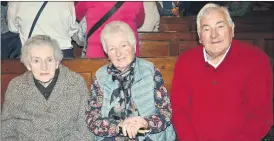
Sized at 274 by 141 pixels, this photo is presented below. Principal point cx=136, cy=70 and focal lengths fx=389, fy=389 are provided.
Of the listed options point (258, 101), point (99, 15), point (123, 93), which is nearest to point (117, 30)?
point (123, 93)

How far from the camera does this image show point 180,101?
2.90 metres

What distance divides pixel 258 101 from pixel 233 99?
0.17m

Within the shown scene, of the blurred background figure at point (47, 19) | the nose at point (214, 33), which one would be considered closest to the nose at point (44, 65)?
the blurred background figure at point (47, 19)

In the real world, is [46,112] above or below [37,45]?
below

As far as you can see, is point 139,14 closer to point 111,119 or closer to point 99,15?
point 99,15

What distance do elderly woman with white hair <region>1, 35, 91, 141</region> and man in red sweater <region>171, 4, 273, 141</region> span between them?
2.64 ft

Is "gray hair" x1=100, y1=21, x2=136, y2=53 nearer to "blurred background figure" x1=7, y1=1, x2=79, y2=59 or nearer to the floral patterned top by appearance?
the floral patterned top

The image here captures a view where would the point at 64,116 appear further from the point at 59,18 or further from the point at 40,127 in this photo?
the point at 59,18

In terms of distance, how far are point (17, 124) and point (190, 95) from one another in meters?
→ 1.31

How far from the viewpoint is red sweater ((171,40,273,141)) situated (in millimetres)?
2705

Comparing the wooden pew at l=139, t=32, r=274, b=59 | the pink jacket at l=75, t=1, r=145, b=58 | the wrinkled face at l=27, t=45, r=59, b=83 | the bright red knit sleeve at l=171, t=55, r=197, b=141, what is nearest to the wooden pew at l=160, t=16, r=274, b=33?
the wooden pew at l=139, t=32, r=274, b=59

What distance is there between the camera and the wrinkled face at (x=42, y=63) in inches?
111

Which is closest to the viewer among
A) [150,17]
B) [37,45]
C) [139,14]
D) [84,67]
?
[37,45]

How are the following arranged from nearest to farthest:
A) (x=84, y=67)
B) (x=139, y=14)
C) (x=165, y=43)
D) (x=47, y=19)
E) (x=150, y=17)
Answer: (x=84, y=67) → (x=47, y=19) → (x=139, y=14) → (x=165, y=43) → (x=150, y=17)
